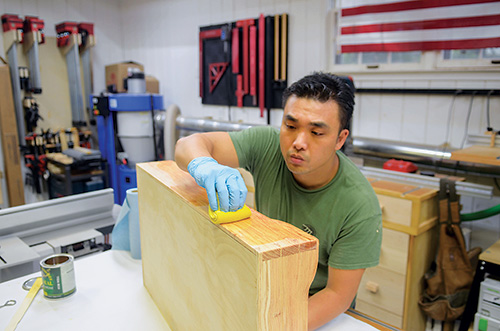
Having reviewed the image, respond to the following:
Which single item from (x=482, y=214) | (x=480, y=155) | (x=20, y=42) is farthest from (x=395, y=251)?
(x=20, y=42)

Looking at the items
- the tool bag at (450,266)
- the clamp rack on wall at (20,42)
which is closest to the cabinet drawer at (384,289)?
the tool bag at (450,266)

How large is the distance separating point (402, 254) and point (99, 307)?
1.54 metres

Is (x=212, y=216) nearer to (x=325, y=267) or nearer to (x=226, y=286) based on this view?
(x=226, y=286)

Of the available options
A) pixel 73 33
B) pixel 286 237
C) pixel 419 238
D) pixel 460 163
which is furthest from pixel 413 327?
pixel 73 33

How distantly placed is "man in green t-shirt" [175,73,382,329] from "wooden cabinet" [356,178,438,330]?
88 cm

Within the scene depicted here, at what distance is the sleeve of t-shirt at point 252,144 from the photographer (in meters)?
1.39

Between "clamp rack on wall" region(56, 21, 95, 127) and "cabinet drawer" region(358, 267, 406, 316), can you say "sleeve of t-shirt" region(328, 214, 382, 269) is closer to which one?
"cabinet drawer" region(358, 267, 406, 316)

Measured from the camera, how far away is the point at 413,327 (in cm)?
211

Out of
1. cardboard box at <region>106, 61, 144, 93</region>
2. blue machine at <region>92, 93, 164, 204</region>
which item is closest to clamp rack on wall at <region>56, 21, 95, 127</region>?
cardboard box at <region>106, 61, 144, 93</region>

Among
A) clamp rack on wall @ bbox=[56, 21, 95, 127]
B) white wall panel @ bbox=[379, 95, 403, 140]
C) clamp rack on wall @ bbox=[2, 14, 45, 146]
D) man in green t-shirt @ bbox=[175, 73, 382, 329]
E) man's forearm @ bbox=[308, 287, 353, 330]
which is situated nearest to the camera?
man's forearm @ bbox=[308, 287, 353, 330]

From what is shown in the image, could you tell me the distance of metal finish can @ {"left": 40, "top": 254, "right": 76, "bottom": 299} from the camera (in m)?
1.11

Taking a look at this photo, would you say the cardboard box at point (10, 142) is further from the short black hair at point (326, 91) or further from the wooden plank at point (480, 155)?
the wooden plank at point (480, 155)

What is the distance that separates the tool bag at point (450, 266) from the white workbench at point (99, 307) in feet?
4.12

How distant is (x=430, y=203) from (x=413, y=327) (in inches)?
27.7
